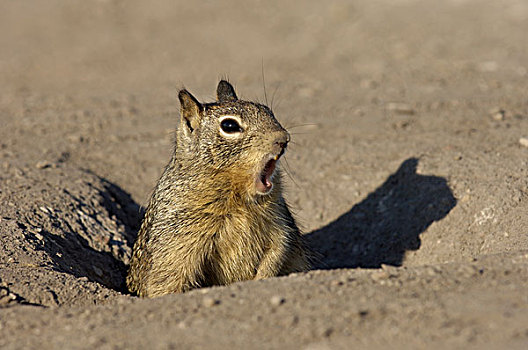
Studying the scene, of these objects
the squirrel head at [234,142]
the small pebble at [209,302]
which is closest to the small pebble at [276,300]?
the small pebble at [209,302]

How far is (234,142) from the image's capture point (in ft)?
15.8

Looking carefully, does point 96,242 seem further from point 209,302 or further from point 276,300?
point 276,300

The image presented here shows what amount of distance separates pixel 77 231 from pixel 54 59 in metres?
7.73

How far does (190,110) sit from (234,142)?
0.48 meters

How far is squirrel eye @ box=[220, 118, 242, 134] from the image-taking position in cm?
484

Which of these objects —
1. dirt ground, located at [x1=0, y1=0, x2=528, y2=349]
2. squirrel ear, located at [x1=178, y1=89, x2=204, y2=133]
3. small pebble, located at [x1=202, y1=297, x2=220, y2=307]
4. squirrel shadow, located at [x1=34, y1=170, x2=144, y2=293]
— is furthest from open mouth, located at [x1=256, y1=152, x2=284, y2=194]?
squirrel shadow, located at [x1=34, y1=170, x2=144, y2=293]

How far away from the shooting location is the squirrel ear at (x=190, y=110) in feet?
16.4

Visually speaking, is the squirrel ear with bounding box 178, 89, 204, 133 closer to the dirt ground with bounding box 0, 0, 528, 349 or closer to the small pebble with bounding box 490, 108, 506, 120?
the dirt ground with bounding box 0, 0, 528, 349

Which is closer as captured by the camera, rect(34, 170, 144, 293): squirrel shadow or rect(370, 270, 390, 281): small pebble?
rect(370, 270, 390, 281): small pebble

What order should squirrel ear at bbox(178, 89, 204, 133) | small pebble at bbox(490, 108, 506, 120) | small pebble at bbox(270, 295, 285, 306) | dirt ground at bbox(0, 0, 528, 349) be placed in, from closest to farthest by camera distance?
dirt ground at bbox(0, 0, 528, 349) < small pebble at bbox(270, 295, 285, 306) < squirrel ear at bbox(178, 89, 204, 133) < small pebble at bbox(490, 108, 506, 120)

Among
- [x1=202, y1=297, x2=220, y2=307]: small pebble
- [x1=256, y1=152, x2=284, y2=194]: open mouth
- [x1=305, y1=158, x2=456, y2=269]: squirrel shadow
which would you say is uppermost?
[x1=256, y1=152, x2=284, y2=194]: open mouth

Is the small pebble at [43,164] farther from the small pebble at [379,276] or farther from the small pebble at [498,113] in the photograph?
the small pebble at [498,113]

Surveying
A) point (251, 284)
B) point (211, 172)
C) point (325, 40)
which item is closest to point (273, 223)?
point (211, 172)

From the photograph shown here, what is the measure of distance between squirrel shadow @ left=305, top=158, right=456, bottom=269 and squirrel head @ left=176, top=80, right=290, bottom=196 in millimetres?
2033
